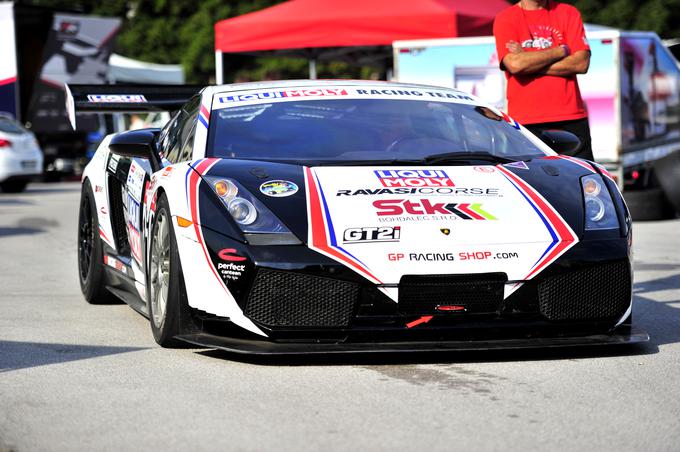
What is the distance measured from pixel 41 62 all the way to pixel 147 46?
1526 centimetres

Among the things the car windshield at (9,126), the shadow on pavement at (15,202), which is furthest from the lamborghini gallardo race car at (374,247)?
the car windshield at (9,126)

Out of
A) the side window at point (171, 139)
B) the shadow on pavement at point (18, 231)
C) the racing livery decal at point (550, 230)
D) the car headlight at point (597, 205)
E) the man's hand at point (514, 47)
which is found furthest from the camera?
the shadow on pavement at point (18, 231)

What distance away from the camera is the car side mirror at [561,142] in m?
6.30

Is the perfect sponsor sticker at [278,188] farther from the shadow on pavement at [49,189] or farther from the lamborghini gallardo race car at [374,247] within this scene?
the shadow on pavement at [49,189]

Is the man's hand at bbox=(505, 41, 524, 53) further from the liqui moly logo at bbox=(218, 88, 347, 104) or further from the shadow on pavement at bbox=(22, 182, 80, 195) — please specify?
the shadow on pavement at bbox=(22, 182, 80, 195)

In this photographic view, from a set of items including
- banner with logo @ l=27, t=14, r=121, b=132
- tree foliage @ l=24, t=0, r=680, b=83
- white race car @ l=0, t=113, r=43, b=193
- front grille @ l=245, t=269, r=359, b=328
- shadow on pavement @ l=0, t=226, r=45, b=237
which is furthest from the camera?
tree foliage @ l=24, t=0, r=680, b=83

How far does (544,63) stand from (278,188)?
254 cm

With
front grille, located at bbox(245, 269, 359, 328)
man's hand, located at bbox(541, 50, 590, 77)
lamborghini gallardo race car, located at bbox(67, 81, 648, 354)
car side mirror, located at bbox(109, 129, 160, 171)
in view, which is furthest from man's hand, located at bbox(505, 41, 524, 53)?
front grille, located at bbox(245, 269, 359, 328)

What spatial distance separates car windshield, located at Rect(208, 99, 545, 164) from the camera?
5.83 meters

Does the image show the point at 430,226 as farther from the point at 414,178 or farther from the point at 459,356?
the point at 459,356

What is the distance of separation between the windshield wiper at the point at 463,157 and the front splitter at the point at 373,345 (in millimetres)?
976

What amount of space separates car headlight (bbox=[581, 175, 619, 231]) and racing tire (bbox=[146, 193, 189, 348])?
1.59 metres

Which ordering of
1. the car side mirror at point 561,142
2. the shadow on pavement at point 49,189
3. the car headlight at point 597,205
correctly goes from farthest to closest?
the shadow on pavement at point 49,189 < the car side mirror at point 561,142 < the car headlight at point 597,205

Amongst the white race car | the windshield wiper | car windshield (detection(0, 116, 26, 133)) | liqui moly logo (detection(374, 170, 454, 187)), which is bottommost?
the white race car
